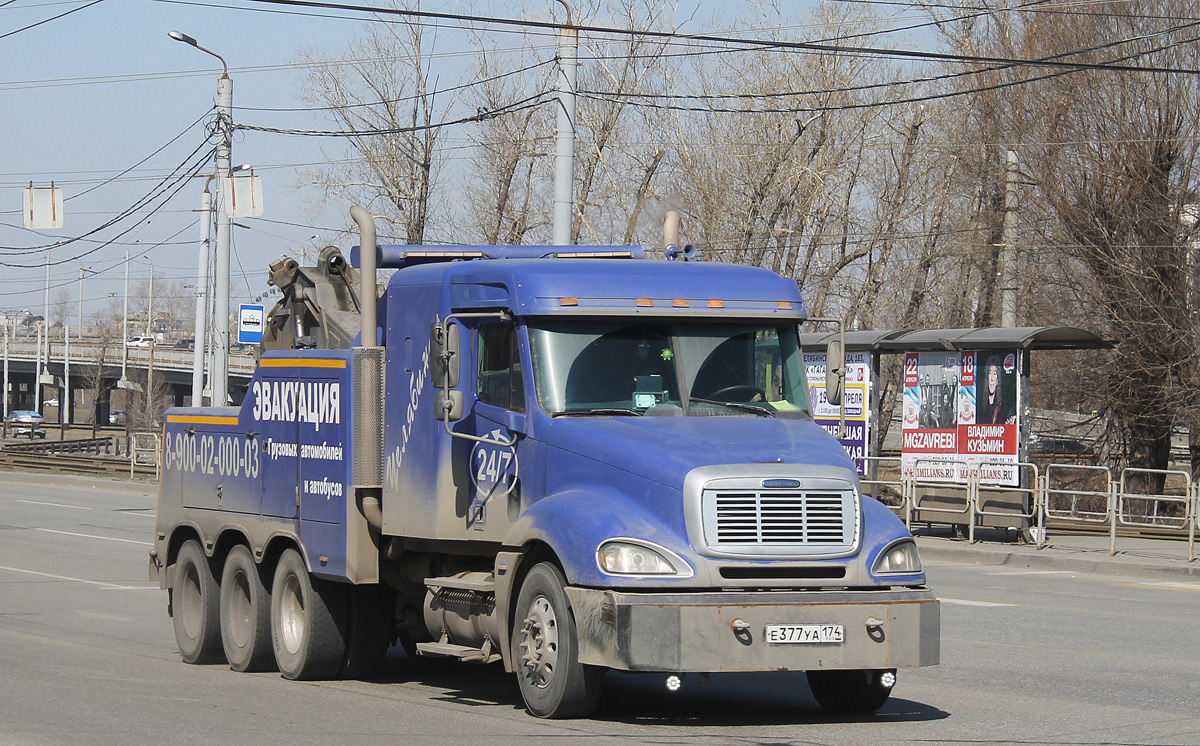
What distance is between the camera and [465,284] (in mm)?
9406

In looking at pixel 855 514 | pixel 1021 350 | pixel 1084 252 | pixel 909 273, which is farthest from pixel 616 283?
pixel 909 273

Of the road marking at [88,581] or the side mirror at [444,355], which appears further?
the road marking at [88,581]

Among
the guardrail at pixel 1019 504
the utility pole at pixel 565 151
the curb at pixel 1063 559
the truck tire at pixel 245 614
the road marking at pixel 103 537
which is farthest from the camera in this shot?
the road marking at pixel 103 537

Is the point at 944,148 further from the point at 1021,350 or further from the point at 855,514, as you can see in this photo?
the point at 855,514

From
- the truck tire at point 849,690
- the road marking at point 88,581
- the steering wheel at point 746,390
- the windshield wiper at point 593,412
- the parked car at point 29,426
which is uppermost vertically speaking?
the steering wheel at point 746,390

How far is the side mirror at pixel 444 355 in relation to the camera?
355 inches

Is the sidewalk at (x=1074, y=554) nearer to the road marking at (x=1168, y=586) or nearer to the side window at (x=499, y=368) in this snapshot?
the road marking at (x=1168, y=586)

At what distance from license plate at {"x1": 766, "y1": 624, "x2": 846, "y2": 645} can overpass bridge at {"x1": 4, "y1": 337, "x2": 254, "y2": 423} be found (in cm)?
7381

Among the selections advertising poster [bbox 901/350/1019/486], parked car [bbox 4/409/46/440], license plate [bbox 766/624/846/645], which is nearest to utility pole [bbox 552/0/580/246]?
advertising poster [bbox 901/350/1019/486]

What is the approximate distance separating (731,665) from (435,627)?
103 inches

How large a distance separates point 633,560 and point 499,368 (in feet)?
5.97

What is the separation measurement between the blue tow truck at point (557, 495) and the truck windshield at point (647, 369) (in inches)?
0.5

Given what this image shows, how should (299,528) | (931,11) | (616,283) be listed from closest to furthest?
(616,283)
(299,528)
(931,11)

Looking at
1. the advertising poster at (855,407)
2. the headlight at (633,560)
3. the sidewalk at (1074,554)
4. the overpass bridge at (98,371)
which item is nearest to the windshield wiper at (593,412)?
the headlight at (633,560)
